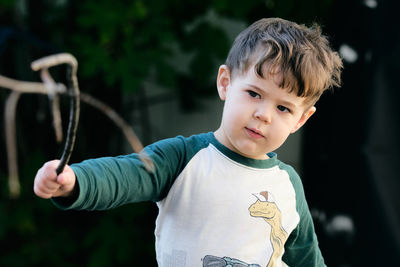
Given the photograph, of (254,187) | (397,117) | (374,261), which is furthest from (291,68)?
(374,261)

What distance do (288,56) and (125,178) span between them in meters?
0.42

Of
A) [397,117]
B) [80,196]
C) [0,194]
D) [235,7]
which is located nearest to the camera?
[80,196]

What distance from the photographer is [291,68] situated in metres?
1.07

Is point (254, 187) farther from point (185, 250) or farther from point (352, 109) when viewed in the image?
point (352, 109)

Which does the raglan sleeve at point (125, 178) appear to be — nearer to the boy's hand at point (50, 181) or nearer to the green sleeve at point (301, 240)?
the boy's hand at point (50, 181)

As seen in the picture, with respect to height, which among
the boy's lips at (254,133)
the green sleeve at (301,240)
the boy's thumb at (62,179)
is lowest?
the green sleeve at (301,240)

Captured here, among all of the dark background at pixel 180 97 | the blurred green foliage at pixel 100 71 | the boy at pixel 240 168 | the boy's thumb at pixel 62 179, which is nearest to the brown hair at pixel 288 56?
the boy at pixel 240 168

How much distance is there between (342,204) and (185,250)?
126 cm

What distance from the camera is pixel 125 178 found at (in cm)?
98

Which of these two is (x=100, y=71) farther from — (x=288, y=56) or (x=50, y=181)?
(x=50, y=181)

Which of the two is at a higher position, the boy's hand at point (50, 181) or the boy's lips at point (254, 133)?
the boy's lips at point (254, 133)

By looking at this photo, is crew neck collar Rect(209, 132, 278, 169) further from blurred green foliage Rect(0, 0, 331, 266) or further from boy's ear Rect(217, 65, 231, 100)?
blurred green foliage Rect(0, 0, 331, 266)

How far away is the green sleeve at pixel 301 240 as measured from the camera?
1.21 m

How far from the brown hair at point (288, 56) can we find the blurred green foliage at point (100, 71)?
1.04 meters
